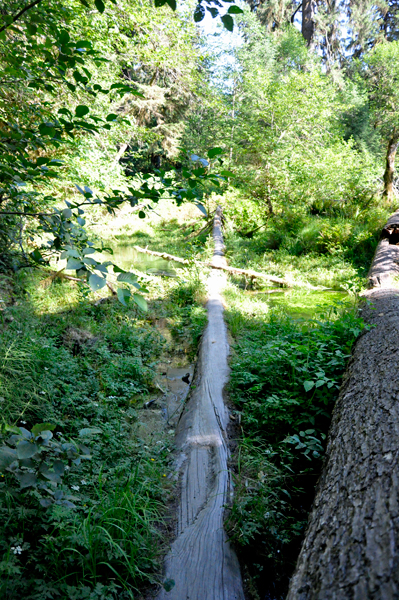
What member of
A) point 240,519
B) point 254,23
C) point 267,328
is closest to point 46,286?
point 267,328

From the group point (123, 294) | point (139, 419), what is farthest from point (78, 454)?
point (139, 419)

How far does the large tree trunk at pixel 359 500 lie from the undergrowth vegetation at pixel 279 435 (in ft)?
0.84

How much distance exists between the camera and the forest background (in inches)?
63.4

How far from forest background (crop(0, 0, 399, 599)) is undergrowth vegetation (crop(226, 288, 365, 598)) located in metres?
0.02

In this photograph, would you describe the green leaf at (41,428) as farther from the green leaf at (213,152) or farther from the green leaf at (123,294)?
the green leaf at (213,152)

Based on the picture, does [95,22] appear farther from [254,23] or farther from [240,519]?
[254,23]

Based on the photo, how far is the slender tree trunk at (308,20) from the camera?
22703 millimetres

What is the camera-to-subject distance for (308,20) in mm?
22984

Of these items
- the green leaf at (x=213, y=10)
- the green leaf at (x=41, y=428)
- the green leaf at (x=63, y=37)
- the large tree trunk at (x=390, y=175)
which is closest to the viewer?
A: the green leaf at (x=213, y=10)

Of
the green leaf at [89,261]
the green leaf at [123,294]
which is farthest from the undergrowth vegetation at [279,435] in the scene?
the green leaf at [89,261]

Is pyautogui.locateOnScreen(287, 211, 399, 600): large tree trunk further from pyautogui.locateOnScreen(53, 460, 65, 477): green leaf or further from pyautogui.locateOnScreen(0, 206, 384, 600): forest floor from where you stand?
pyautogui.locateOnScreen(53, 460, 65, 477): green leaf

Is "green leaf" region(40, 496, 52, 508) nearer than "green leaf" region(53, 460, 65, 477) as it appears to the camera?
No

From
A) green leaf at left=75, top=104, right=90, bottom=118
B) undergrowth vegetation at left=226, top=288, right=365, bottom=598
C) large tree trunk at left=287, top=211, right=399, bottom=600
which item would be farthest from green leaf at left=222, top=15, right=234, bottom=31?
undergrowth vegetation at left=226, top=288, right=365, bottom=598

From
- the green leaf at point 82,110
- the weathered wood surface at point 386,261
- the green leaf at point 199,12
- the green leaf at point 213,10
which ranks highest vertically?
the weathered wood surface at point 386,261
